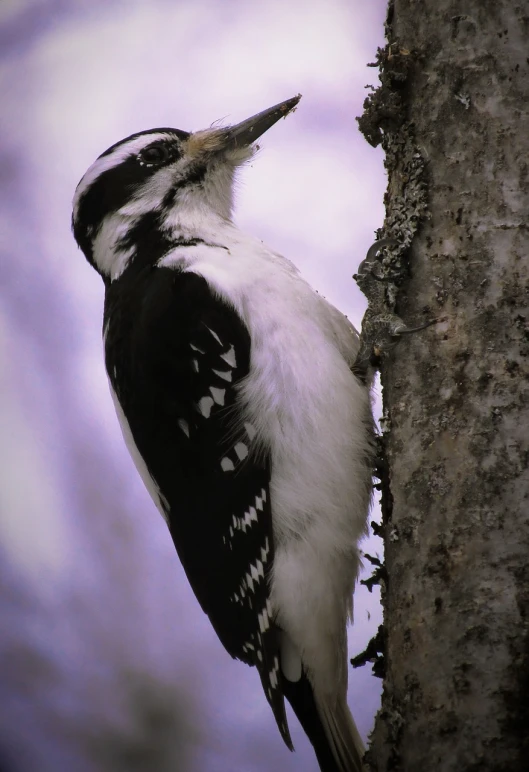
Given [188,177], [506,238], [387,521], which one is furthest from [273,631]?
[188,177]

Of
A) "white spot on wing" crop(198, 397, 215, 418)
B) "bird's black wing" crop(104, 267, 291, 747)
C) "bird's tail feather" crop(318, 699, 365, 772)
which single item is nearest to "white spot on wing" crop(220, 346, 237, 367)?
"bird's black wing" crop(104, 267, 291, 747)

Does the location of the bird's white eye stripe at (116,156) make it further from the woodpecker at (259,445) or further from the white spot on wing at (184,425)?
the white spot on wing at (184,425)

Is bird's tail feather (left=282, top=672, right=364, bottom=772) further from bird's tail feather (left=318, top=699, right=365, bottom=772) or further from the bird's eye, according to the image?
the bird's eye

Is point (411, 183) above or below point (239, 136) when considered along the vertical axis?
below

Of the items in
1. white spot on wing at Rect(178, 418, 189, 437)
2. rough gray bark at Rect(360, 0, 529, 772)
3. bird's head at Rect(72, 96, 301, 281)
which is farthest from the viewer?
bird's head at Rect(72, 96, 301, 281)

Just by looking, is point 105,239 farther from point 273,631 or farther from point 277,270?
point 273,631

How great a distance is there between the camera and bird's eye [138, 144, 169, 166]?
3.02 meters

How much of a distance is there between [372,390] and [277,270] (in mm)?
482

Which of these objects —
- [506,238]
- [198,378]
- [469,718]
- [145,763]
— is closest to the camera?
[469,718]

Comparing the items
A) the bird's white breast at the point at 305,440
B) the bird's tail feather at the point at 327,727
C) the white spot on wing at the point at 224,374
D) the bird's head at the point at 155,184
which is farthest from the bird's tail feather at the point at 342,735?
the bird's head at the point at 155,184

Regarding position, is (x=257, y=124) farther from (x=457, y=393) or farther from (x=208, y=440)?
(x=457, y=393)

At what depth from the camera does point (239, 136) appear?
3031 millimetres

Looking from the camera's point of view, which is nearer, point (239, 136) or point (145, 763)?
point (239, 136)

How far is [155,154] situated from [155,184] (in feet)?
0.47
